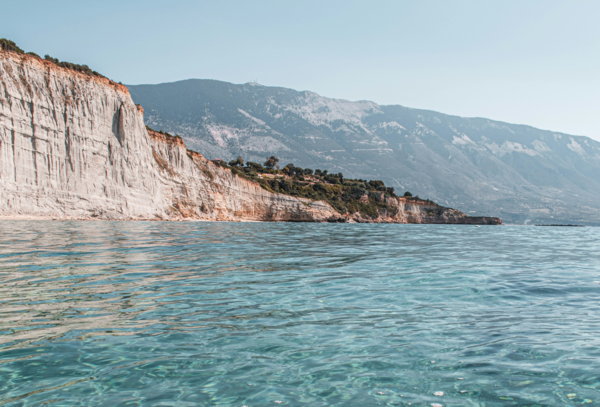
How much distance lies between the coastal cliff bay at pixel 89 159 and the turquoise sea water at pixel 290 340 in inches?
1317

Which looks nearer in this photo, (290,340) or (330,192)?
(290,340)

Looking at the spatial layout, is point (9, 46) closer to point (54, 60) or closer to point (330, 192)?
point (54, 60)

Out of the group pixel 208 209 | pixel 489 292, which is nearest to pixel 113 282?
pixel 489 292

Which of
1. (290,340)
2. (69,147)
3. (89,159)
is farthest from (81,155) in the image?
(290,340)

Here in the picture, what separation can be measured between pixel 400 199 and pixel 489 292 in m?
102

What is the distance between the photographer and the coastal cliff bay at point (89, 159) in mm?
36781

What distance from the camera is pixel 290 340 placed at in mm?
5172

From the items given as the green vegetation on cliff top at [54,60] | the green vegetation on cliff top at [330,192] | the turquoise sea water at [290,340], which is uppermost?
the green vegetation on cliff top at [54,60]

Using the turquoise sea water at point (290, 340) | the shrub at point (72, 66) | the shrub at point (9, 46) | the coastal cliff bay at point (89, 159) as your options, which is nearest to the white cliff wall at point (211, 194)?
the coastal cliff bay at point (89, 159)

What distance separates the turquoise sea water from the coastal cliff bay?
3345 cm

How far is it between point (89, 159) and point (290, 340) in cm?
4512

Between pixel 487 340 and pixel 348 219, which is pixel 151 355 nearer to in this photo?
pixel 487 340

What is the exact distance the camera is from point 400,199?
354ft

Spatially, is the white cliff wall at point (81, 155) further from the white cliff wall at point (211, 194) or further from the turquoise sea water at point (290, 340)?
the turquoise sea water at point (290, 340)
